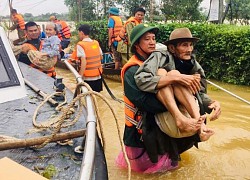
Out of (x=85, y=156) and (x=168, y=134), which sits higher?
(x=85, y=156)

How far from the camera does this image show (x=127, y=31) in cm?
889

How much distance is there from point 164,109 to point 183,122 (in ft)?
0.90

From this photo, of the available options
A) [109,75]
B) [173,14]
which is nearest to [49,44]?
[109,75]

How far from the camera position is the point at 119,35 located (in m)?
9.21

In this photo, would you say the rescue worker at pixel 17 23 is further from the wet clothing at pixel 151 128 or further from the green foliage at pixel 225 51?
the wet clothing at pixel 151 128

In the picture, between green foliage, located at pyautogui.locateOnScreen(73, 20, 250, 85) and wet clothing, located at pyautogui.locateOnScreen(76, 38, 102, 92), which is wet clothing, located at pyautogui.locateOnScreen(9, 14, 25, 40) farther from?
wet clothing, located at pyautogui.locateOnScreen(76, 38, 102, 92)

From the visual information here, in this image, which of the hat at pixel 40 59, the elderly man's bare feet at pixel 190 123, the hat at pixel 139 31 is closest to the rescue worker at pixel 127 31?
the hat at pixel 40 59

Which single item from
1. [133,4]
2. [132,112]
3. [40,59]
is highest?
[133,4]

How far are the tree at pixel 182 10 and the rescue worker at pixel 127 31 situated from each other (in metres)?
8.02

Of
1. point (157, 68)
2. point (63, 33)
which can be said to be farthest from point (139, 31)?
point (63, 33)

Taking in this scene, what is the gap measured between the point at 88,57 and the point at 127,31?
265 cm

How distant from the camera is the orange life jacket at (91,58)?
645 cm

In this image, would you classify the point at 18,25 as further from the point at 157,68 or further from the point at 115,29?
the point at 157,68

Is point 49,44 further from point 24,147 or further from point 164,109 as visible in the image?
point 24,147
